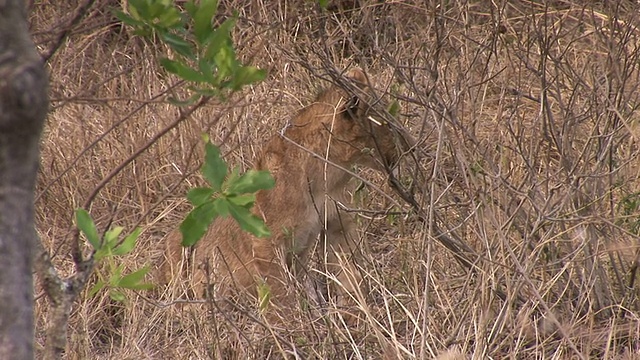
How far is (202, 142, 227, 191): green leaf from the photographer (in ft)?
7.35

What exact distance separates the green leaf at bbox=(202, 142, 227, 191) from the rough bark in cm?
53

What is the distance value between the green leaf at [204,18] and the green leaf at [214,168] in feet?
0.81

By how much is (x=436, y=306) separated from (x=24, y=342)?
261cm

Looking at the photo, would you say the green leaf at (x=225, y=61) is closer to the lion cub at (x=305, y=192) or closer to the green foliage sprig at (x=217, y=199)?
the green foliage sprig at (x=217, y=199)

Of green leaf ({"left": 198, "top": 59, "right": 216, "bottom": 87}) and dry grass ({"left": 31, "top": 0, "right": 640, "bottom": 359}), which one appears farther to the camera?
dry grass ({"left": 31, "top": 0, "right": 640, "bottom": 359})

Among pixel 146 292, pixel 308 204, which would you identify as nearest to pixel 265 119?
pixel 308 204

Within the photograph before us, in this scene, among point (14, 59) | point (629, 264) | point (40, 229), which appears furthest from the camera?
point (40, 229)

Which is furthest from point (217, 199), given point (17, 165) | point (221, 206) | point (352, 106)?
point (352, 106)

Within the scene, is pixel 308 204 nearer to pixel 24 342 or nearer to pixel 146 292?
pixel 146 292

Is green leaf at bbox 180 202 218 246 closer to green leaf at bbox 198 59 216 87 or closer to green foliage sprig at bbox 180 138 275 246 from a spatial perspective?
green foliage sprig at bbox 180 138 275 246

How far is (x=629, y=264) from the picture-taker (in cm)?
442

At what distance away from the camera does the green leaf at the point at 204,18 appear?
6.88 feet

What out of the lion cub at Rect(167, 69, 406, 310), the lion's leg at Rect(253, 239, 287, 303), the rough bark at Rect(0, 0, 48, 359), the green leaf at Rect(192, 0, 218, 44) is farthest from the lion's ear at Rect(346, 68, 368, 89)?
the rough bark at Rect(0, 0, 48, 359)

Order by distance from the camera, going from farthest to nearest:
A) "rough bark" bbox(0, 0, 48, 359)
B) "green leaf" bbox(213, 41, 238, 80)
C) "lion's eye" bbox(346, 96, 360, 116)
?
"lion's eye" bbox(346, 96, 360, 116), "green leaf" bbox(213, 41, 238, 80), "rough bark" bbox(0, 0, 48, 359)
